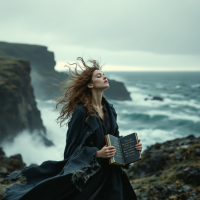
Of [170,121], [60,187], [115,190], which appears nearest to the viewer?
[60,187]

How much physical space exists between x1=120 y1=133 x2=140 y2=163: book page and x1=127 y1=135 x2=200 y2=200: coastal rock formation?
8.74 ft

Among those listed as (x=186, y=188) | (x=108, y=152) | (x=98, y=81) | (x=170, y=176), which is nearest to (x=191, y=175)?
(x=186, y=188)

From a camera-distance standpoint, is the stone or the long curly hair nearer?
the long curly hair

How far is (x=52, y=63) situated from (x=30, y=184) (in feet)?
244

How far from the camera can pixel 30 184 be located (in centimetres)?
349

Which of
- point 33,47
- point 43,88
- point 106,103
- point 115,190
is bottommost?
point 115,190

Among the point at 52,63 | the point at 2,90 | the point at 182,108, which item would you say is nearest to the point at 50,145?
the point at 2,90

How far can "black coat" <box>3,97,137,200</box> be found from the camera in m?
3.03

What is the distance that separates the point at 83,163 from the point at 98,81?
1281 millimetres

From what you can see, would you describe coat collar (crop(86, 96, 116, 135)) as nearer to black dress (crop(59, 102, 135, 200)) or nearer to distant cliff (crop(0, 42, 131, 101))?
black dress (crop(59, 102, 135, 200))

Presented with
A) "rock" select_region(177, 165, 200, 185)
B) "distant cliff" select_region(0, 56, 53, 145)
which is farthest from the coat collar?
"distant cliff" select_region(0, 56, 53, 145)

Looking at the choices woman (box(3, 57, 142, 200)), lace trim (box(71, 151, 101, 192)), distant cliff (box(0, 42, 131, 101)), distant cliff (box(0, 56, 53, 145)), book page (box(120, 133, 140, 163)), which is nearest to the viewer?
lace trim (box(71, 151, 101, 192))

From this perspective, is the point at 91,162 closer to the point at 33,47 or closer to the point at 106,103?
the point at 106,103

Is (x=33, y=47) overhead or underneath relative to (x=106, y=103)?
overhead
